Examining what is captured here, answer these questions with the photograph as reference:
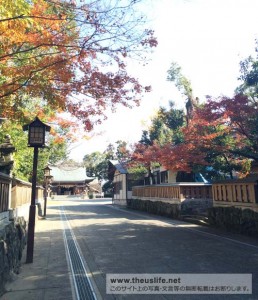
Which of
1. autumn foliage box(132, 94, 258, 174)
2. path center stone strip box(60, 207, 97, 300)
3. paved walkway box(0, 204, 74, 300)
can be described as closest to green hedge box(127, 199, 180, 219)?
autumn foliage box(132, 94, 258, 174)

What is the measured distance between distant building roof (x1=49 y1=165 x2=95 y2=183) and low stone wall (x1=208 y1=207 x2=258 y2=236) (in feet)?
169

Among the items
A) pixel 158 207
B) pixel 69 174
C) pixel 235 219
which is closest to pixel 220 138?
pixel 235 219

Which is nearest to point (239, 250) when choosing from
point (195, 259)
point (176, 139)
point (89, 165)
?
point (195, 259)

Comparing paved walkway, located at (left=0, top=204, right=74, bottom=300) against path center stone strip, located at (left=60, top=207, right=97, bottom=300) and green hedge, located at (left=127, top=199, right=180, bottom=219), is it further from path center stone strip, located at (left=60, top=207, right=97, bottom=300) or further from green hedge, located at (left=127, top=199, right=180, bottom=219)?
green hedge, located at (left=127, top=199, right=180, bottom=219)

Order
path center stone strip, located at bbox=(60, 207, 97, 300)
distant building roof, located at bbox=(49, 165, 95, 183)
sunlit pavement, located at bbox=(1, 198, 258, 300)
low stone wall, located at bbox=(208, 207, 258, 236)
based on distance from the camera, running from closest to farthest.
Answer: path center stone strip, located at bbox=(60, 207, 97, 300) < sunlit pavement, located at bbox=(1, 198, 258, 300) < low stone wall, located at bbox=(208, 207, 258, 236) < distant building roof, located at bbox=(49, 165, 95, 183)

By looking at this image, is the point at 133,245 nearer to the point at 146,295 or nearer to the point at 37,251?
the point at 37,251

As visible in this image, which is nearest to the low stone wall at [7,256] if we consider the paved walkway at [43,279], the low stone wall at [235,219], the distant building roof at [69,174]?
the paved walkway at [43,279]

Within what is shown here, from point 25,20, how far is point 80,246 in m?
7.58

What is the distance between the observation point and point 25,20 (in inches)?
201

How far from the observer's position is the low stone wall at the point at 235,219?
11023mm

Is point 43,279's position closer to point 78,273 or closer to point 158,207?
point 78,273

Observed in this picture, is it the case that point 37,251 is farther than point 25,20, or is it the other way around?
point 37,251

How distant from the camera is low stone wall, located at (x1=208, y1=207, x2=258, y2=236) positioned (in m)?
11.0

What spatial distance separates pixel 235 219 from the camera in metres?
12.1
